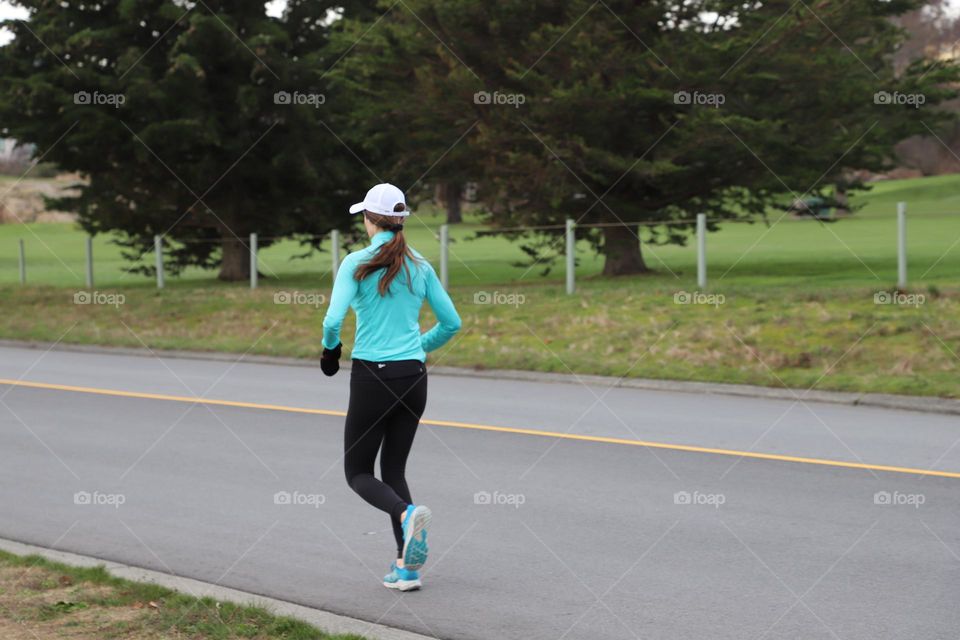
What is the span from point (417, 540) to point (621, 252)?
66.6 ft

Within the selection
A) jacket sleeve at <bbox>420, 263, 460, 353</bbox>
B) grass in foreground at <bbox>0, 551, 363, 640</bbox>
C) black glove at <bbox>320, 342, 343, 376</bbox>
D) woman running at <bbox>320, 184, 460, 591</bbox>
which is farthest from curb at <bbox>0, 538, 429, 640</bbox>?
jacket sleeve at <bbox>420, 263, 460, 353</bbox>

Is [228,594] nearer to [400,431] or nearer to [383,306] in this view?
[400,431]

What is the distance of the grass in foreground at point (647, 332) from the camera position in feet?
49.0

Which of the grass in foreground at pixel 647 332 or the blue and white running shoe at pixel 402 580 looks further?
the grass in foreground at pixel 647 332

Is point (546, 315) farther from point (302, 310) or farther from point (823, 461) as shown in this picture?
point (823, 461)

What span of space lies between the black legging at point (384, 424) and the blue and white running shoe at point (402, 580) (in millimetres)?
91

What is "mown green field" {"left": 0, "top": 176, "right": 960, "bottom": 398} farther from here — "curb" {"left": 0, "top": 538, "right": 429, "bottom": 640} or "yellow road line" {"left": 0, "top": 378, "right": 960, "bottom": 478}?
"curb" {"left": 0, "top": 538, "right": 429, "bottom": 640}

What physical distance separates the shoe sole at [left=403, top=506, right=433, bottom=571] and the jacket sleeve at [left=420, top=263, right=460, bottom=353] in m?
0.80

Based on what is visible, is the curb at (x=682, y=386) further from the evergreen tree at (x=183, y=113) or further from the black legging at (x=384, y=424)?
the evergreen tree at (x=183, y=113)

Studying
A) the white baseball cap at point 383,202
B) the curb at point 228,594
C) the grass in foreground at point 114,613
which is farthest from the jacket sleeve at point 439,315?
the grass in foreground at point 114,613

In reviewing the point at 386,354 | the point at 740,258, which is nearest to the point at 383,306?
the point at 386,354

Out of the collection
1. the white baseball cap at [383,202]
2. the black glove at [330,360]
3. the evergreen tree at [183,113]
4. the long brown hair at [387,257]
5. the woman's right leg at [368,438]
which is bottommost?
the woman's right leg at [368,438]

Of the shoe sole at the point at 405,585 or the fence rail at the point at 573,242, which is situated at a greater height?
the fence rail at the point at 573,242

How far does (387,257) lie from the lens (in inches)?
252
